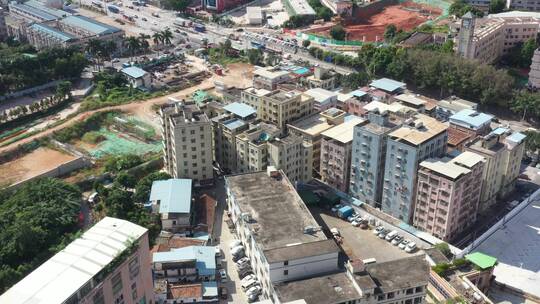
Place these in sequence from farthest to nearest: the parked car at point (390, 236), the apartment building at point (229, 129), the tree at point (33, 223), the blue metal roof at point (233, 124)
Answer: the apartment building at point (229, 129) → the blue metal roof at point (233, 124) → the parked car at point (390, 236) → the tree at point (33, 223)

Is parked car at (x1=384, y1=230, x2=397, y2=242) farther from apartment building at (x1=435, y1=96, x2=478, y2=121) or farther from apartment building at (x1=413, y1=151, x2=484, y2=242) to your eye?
apartment building at (x1=435, y1=96, x2=478, y2=121)

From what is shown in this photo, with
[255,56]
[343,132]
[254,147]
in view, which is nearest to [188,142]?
[254,147]

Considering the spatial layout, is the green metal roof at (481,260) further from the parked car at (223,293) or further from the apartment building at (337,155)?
the parked car at (223,293)

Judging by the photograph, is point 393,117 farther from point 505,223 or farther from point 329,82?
point 329,82

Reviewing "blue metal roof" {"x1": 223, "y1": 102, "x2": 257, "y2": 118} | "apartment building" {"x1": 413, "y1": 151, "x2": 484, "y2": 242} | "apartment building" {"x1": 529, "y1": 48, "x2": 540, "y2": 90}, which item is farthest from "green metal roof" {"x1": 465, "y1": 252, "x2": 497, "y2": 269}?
"apartment building" {"x1": 529, "y1": 48, "x2": 540, "y2": 90}

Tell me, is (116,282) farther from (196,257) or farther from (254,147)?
(254,147)

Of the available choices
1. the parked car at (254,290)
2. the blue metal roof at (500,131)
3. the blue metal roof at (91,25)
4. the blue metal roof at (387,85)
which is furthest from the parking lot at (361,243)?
the blue metal roof at (91,25)
